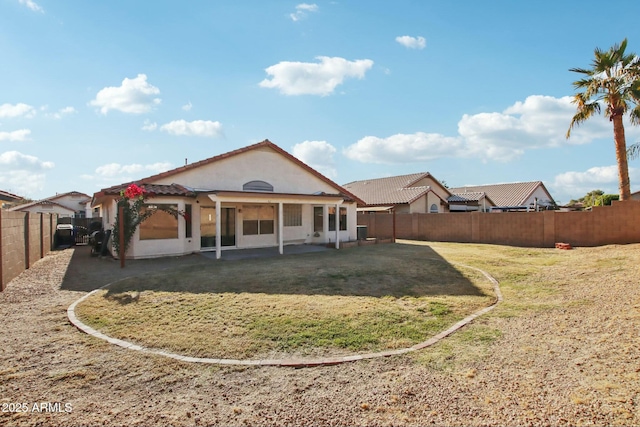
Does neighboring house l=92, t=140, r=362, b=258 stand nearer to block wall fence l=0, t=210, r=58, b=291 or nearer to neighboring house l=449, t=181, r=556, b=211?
block wall fence l=0, t=210, r=58, b=291

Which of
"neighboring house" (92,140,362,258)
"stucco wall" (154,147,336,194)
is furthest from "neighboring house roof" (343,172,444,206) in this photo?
"stucco wall" (154,147,336,194)

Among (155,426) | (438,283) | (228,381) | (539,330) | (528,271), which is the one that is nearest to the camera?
(155,426)

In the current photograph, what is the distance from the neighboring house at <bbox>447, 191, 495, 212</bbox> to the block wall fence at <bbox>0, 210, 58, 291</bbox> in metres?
32.7

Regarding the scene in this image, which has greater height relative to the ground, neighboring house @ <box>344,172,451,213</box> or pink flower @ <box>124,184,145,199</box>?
neighboring house @ <box>344,172,451,213</box>

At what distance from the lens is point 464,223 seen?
74.9 ft

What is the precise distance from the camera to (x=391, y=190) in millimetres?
35125

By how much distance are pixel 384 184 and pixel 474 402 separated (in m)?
34.7

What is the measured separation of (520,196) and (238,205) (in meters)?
33.6

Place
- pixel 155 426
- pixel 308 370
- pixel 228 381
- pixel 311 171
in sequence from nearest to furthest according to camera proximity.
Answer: pixel 155 426 < pixel 228 381 < pixel 308 370 < pixel 311 171

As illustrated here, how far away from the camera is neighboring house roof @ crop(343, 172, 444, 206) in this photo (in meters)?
31.7

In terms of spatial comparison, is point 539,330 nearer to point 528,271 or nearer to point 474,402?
point 474,402

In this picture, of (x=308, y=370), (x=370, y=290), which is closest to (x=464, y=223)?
(x=370, y=290)

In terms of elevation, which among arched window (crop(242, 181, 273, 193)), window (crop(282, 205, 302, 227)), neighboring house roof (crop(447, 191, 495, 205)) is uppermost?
neighboring house roof (crop(447, 191, 495, 205))

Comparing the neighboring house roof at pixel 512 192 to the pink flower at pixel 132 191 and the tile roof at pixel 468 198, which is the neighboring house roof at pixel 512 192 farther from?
the pink flower at pixel 132 191
